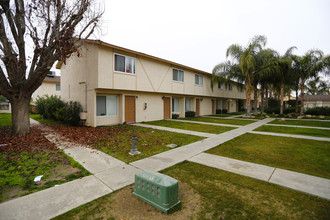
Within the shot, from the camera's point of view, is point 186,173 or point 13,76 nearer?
point 186,173

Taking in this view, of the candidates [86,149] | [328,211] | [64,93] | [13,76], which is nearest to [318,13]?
[328,211]

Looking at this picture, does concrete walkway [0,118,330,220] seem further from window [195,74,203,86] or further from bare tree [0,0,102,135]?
window [195,74,203,86]

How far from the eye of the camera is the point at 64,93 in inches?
677

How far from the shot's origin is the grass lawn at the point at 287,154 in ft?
15.3

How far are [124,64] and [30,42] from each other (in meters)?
5.83

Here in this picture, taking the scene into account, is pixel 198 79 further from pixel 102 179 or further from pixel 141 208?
pixel 141 208

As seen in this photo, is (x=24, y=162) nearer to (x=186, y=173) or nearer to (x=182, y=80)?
(x=186, y=173)

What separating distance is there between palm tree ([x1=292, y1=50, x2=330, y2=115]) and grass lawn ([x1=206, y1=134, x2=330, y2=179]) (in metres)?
17.1

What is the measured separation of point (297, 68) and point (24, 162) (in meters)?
27.2

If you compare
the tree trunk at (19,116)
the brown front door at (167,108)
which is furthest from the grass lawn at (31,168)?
the brown front door at (167,108)

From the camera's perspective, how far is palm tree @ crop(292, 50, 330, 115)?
61.9ft

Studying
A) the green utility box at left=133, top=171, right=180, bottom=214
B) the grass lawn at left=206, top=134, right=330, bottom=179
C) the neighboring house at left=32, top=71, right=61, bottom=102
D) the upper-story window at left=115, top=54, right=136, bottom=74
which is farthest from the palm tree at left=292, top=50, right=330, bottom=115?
the neighboring house at left=32, top=71, right=61, bottom=102

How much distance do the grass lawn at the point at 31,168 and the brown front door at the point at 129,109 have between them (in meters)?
7.29

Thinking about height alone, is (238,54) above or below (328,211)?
above
